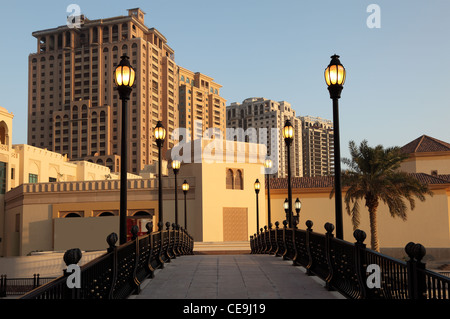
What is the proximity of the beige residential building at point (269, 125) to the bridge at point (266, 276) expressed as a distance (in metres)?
151

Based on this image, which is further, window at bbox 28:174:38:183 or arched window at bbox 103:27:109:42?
arched window at bbox 103:27:109:42

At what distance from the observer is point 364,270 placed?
768cm

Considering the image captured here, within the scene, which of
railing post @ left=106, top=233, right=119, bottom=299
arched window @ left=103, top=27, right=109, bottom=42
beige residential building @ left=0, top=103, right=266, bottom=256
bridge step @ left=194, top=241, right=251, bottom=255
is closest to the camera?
railing post @ left=106, top=233, right=119, bottom=299

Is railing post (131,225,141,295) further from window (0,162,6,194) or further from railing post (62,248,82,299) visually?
window (0,162,6,194)

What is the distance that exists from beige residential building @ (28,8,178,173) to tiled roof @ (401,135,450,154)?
83.8m

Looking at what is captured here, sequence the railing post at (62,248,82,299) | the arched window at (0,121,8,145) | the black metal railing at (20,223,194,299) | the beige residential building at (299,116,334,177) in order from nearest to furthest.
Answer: the black metal railing at (20,223,194,299)
the railing post at (62,248,82,299)
the arched window at (0,121,8,145)
the beige residential building at (299,116,334,177)

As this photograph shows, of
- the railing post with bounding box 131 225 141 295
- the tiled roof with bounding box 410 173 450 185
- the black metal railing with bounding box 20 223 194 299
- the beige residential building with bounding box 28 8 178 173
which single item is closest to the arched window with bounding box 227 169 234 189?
the tiled roof with bounding box 410 173 450 185

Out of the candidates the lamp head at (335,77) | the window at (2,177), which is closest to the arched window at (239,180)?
the window at (2,177)

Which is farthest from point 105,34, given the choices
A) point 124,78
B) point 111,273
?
point 111,273

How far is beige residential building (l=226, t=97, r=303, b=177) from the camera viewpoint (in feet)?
569

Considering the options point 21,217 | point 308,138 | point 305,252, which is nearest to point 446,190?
point 305,252

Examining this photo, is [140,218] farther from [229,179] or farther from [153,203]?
[229,179]
